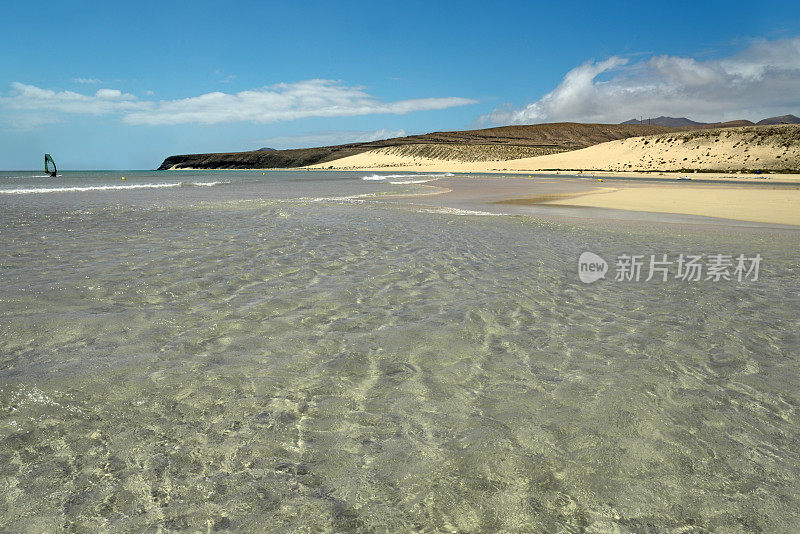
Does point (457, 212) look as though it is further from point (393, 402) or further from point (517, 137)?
point (517, 137)

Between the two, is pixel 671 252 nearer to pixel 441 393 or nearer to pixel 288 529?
pixel 441 393

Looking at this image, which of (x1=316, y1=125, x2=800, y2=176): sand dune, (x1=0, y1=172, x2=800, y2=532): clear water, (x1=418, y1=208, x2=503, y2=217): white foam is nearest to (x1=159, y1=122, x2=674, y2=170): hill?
(x1=316, y1=125, x2=800, y2=176): sand dune

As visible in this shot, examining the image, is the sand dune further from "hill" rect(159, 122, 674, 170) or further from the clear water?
"hill" rect(159, 122, 674, 170)

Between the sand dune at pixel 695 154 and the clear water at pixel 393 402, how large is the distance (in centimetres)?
7154

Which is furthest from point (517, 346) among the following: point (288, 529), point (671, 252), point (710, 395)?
point (671, 252)

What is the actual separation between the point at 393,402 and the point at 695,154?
292ft

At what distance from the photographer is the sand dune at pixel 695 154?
6819 cm

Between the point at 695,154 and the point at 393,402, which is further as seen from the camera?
the point at 695,154

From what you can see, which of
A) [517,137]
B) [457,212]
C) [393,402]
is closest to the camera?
[393,402]

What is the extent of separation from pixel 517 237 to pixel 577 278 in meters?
4.00

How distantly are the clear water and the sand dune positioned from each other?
7154cm

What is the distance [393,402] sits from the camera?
3.51 metres

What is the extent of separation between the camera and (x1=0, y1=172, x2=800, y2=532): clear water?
2471 mm

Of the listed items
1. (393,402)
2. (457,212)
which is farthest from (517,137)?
(393,402)
